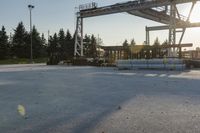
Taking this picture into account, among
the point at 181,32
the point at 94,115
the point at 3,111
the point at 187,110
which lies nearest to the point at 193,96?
Result: the point at 187,110

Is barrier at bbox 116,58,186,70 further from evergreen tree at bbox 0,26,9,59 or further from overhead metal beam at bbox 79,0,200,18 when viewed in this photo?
evergreen tree at bbox 0,26,9,59

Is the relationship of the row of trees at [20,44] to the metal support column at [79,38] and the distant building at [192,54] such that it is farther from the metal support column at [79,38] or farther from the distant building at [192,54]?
the distant building at [192,54]

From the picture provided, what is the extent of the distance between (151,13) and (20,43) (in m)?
37.3

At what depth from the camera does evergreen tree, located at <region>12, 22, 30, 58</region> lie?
60062 mm

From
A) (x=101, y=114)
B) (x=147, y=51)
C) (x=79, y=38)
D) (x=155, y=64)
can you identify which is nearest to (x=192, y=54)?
(x=147, y=51)

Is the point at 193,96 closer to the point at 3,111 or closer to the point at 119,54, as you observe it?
the point at 3,111

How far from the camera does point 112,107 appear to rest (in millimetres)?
6156

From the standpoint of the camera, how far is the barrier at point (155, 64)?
21.2 m

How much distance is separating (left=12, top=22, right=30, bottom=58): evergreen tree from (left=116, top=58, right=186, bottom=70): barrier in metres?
41.2

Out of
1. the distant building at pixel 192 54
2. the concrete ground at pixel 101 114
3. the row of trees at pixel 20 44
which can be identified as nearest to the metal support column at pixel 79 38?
the distant building at pixel 192 54

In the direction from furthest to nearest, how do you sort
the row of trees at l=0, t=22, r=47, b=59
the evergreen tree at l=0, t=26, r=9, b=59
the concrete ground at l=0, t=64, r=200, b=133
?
the row of trees at l=0, t=22, r=47, b=59
the evergreen tree at l=0, t=26, r=9, b=59
the concrete ground at l=0, t=64, r=200, b=133

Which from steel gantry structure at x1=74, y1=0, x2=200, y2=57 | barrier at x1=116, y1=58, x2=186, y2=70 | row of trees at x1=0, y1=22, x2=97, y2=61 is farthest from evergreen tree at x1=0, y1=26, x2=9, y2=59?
barrier at x1=116, y1=58, x2=186, y2=70

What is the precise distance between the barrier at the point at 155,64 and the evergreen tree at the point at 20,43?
41.2 m

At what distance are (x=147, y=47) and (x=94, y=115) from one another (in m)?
Answer: 22.8
